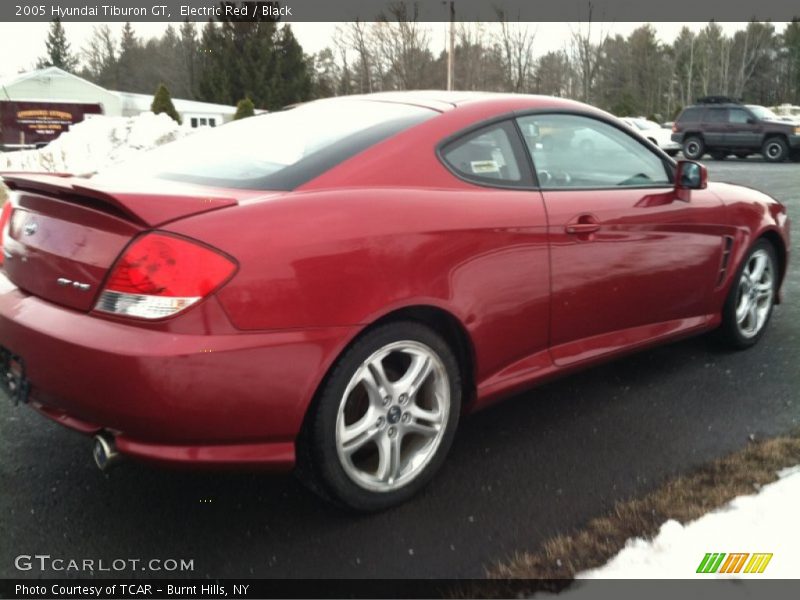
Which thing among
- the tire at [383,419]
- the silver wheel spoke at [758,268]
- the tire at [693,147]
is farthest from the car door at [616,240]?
the tire at [693,147]

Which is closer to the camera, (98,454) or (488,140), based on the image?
(98,454)

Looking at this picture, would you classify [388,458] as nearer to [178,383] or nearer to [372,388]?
[372,388]

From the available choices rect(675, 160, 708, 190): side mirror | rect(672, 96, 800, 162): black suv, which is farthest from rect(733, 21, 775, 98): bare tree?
rect(675, 160, 708, 190): side mirror

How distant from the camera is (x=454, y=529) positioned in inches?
104

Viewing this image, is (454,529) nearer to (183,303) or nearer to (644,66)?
(183,303)

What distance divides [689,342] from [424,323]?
8.33ft

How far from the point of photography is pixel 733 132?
77.3ft

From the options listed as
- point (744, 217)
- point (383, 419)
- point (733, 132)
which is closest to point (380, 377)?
point (383, 419)

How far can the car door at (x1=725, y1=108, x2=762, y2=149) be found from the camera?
23.2 metres

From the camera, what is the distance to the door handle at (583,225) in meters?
3.24

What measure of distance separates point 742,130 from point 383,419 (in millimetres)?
23652

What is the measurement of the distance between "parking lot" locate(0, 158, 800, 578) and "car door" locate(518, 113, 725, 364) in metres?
0.38

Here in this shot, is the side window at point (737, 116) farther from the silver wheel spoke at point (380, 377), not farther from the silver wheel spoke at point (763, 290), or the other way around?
the silver wheel spoke at point (380, 377)

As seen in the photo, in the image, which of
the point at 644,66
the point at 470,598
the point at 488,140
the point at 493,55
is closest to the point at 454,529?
the point at 470,598
